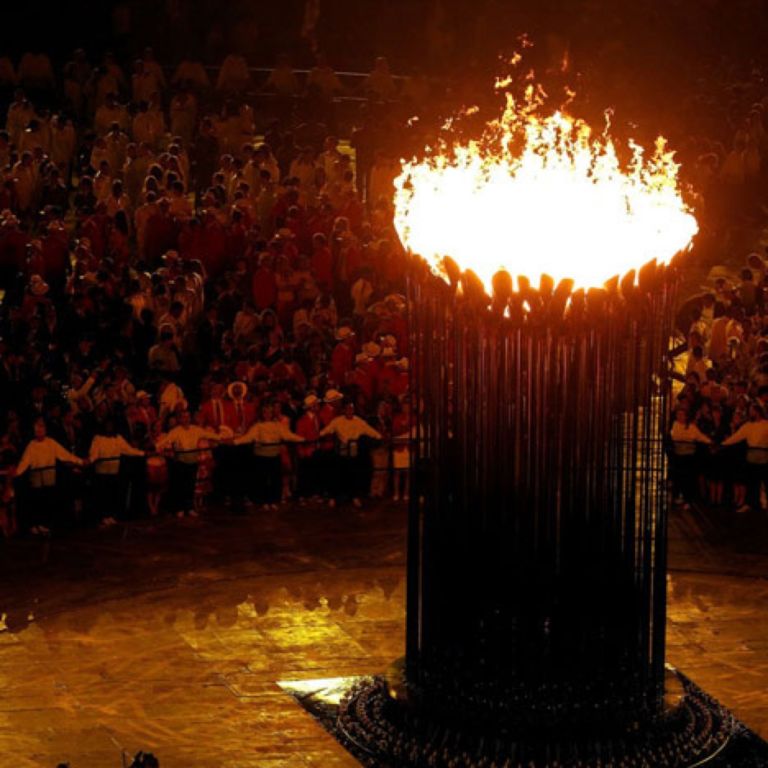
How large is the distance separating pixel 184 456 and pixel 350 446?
1750mm

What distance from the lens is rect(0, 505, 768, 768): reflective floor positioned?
14531 millimetres

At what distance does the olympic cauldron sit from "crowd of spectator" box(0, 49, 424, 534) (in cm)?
663

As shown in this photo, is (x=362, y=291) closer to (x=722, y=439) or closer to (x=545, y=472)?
(x=722, y=439)

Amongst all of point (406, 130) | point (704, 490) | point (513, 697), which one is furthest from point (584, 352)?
point (406, 130)

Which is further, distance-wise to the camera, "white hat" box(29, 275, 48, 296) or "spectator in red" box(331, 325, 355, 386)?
"white hat" box(29, 275, 48, 296)

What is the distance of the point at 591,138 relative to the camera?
13391 mm

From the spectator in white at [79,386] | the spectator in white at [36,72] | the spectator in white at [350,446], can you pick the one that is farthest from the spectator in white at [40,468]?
the spectator in white at [36,72]

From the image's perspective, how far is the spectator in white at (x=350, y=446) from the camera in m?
20.4

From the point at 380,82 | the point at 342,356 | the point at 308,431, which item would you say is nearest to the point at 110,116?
the point at 380,82

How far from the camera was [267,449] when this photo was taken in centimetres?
2022

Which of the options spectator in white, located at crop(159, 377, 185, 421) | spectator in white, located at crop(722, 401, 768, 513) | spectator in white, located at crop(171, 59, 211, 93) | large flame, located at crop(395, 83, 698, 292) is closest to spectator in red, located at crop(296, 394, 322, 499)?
spectator in white, located at crop(159, 377, 185, 421)

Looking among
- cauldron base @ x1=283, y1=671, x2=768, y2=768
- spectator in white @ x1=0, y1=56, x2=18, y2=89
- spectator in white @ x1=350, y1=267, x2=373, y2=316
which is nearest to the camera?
cauldron base @ x1=283, y1=671, x2=768, y2=768

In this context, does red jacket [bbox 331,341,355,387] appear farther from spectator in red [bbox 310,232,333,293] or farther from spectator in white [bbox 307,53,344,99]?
spectator in white [bbox 307,53,344,99]

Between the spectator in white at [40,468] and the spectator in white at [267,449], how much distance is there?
1.87 meters
